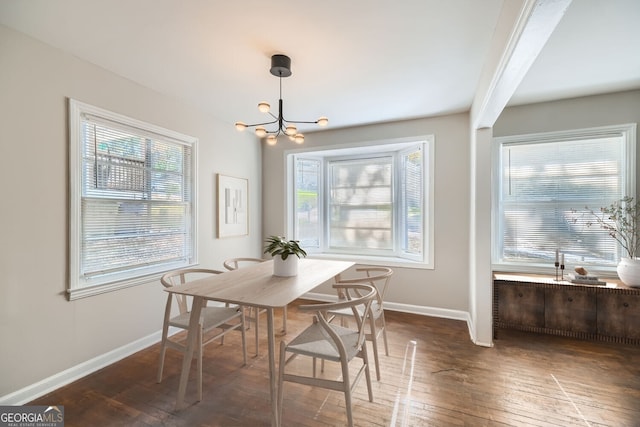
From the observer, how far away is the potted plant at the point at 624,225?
2.73m

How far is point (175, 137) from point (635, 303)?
4.73 meters

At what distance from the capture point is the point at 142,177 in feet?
8.82

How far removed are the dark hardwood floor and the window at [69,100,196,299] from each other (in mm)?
806

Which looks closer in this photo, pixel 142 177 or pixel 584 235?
pixel 142 177

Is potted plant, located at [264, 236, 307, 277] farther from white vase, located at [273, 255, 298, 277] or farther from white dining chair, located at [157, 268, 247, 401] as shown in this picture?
white dining chair, located at [157, 268, 247, 401]

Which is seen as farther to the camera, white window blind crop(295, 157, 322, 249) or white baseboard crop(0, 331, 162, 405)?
white window blind crop(295, 157, 322, 249)

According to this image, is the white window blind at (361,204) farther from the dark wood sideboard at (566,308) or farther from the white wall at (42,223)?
the white wall at (42,223)

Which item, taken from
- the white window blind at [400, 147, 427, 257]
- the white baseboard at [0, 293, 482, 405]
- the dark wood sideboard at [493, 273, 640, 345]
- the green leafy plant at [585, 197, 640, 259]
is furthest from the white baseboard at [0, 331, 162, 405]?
the green leafy plant at [585, 197, 640, 259]

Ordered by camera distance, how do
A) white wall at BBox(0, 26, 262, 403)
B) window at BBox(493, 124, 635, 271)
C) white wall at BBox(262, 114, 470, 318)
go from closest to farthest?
white wall at BBox(0, 26, 262, 403) < window at BBox(493, 124, 635, 271) < white wall at BBox(262, 114, 470, 318)

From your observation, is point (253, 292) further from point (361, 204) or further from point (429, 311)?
point (361, 204)

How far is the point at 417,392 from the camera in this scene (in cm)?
200

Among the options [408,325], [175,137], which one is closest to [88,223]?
[175,137]

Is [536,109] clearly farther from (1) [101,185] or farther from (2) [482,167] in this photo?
(1) [101,185]

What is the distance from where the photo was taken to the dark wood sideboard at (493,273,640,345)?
8.43 ft
